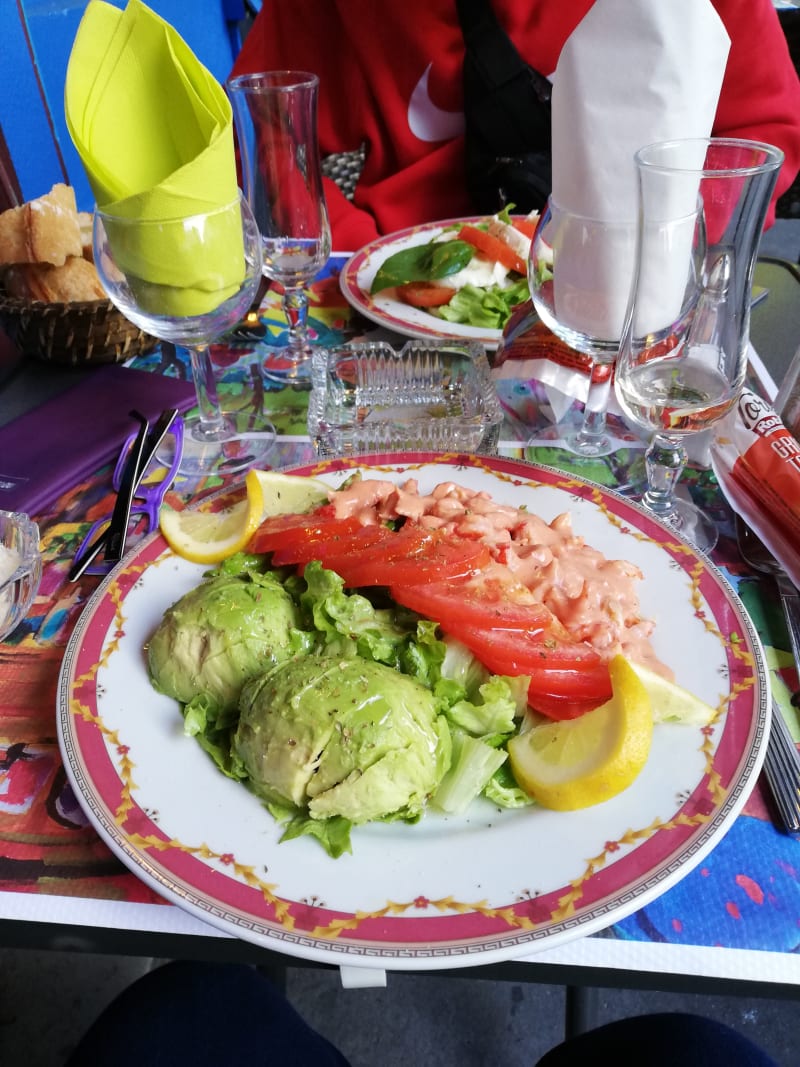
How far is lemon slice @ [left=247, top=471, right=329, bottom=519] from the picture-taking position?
3.26 ft

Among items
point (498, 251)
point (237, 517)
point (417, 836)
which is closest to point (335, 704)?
point (417, 836)

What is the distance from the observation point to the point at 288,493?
1003mm

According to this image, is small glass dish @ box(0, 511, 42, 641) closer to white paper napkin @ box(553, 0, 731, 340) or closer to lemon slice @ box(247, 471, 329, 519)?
lemon slice @ box(247, 471, 329, 519)

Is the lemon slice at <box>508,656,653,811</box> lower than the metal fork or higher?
higher

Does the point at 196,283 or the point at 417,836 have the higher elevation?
the point at 196,283

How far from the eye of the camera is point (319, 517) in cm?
94

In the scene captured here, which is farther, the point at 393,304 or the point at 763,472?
the point at 393,304

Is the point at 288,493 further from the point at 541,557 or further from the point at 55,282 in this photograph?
the point at 55,282

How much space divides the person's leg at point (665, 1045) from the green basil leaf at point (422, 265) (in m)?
1.23

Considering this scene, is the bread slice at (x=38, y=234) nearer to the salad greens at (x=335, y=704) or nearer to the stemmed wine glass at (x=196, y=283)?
the stemmed wine glass at (x=196, y=283)

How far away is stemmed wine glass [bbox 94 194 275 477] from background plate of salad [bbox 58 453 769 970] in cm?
44

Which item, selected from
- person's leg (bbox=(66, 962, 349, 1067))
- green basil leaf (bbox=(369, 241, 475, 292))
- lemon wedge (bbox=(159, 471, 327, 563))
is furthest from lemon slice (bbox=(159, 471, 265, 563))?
green basil leaf (bbox=(369, 241, 475, 292))

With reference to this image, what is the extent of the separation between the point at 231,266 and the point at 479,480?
45 cm

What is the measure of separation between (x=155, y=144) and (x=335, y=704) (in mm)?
882
